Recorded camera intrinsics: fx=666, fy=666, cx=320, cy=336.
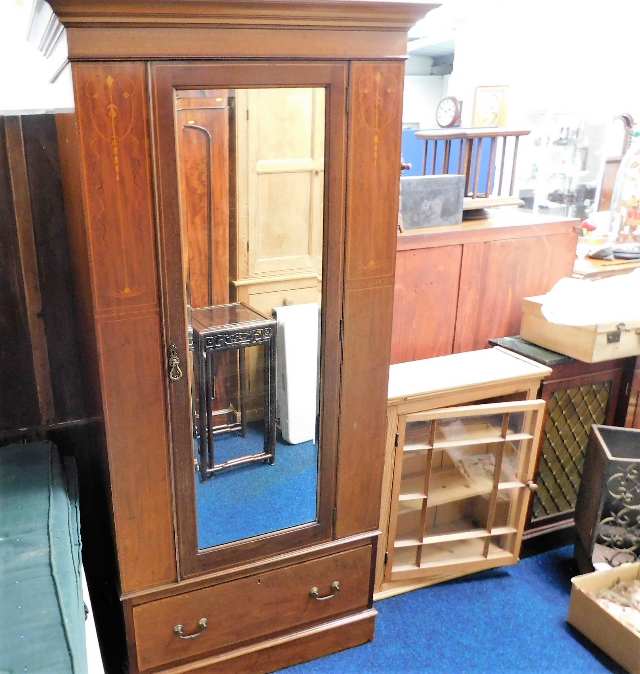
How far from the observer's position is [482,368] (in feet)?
7.06

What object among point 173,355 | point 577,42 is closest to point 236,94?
point 173,355

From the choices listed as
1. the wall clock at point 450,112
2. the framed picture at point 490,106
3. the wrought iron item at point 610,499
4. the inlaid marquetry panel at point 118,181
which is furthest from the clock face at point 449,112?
the inlaid marquetry panel at point 118,181

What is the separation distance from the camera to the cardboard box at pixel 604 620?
1.90 m

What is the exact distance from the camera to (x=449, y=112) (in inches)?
186

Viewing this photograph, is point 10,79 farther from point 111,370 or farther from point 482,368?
point 482,368

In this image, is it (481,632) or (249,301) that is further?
(481,632)

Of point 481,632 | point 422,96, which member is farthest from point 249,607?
point 422,96

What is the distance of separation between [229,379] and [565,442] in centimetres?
134

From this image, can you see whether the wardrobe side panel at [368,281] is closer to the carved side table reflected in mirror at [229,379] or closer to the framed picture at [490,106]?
the carved side table reflected in mirror at [229,379]

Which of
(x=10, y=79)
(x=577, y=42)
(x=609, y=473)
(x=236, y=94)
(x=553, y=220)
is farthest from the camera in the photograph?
(x=577, y=42)

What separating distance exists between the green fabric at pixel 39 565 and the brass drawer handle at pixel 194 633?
40 cm

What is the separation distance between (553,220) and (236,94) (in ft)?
4.53

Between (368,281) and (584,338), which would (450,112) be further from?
(368,281)

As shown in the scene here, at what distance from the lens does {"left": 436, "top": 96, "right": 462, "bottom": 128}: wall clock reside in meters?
4.66
